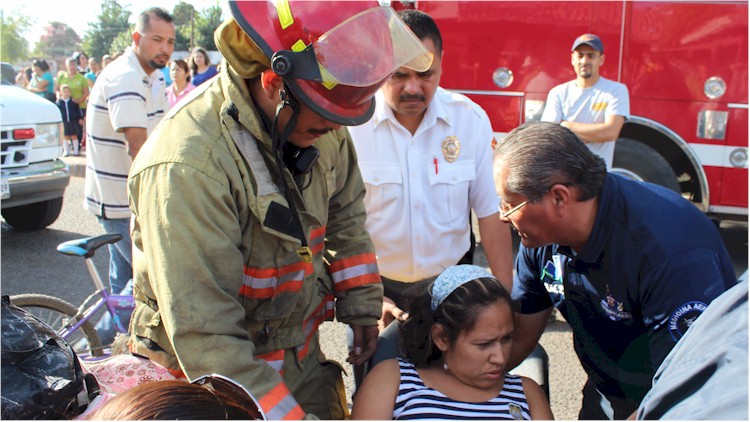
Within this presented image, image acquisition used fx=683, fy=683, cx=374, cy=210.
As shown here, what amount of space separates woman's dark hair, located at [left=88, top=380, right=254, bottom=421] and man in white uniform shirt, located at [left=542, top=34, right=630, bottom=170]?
454 cm

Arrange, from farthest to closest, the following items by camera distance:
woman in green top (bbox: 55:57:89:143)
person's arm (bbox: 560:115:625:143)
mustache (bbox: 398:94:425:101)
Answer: woman in green top (bbox: 55:57:89:143) < person's arm (bbox: 560:115:625:143) < mustache (bbox: 398:94:425:101)

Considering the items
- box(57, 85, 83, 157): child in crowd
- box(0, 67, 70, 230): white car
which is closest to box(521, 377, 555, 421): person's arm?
box(0, 67, 70, 230): white car

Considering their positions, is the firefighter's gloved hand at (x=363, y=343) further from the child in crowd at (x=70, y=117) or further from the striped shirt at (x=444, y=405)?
the child in crowd at (x=70, y=117)

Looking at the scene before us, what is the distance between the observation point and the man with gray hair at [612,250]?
1.74 meters

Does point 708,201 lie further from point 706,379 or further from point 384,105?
point 706,379

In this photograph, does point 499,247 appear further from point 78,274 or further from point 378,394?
point 78,274

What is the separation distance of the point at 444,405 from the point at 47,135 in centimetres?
559

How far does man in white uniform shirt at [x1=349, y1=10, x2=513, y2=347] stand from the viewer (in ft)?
9.05

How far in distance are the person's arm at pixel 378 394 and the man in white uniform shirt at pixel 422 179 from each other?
1.35 feet

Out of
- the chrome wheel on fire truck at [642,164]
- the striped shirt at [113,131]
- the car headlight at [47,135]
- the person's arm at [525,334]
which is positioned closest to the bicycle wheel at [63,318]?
the striped shirt at [113,131]

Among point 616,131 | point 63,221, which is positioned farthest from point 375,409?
point 63,221

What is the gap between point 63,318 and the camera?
3711 mm

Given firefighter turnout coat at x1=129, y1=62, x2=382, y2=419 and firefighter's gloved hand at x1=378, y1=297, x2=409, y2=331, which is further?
firefighter's gloved hand at x1=378, y1=297, x2=409, y2=331

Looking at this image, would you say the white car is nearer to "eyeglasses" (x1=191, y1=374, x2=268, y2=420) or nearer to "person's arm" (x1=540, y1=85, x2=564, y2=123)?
"person's arm" (x1=540, y1=85, x2=564, y2=123)
